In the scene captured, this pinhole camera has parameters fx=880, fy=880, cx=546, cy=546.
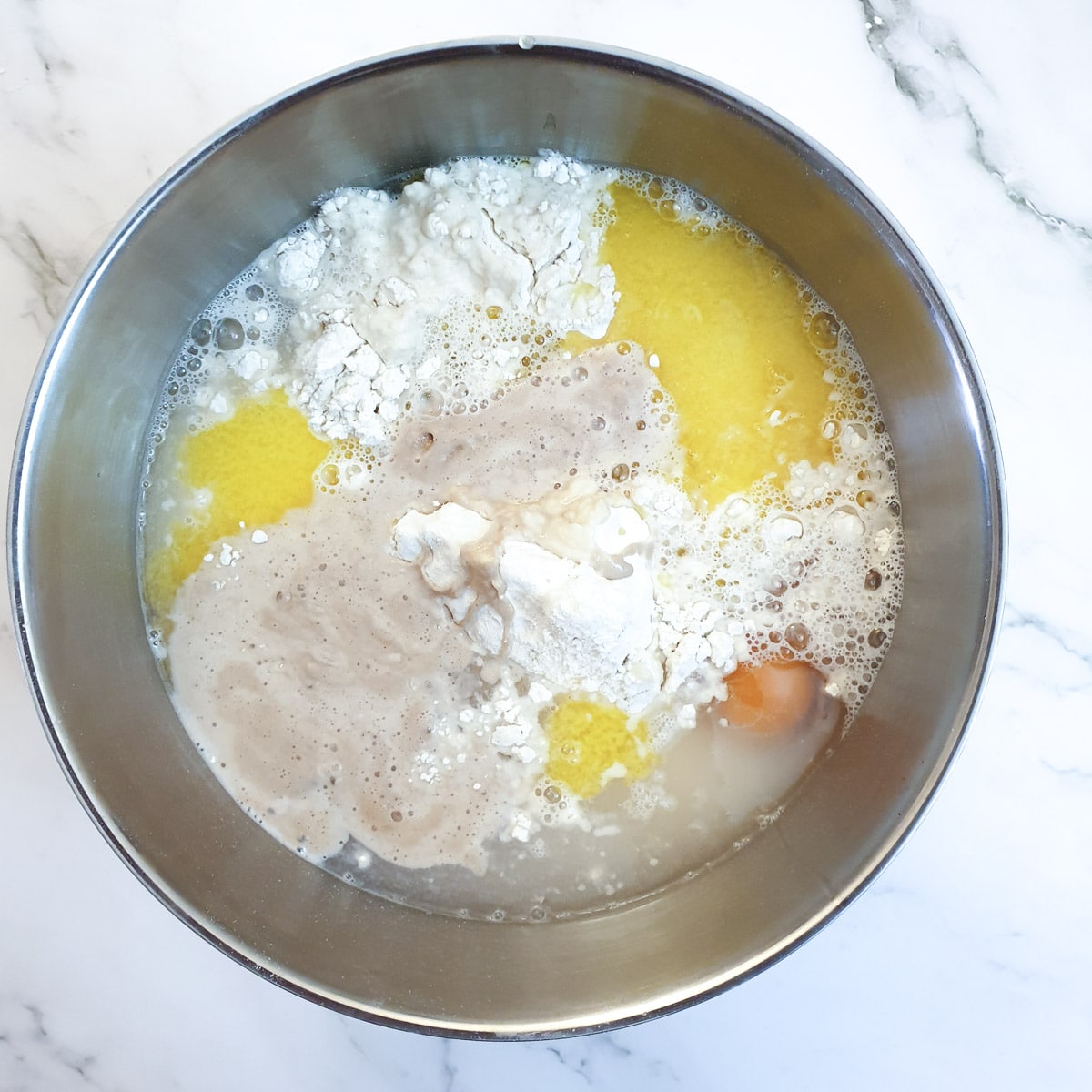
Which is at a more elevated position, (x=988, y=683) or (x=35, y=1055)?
(x=988, y=683)

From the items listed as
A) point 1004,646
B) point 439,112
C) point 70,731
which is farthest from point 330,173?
point 1004,646

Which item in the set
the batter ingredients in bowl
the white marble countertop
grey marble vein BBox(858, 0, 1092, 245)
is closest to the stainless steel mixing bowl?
the batter ingredients in bowl

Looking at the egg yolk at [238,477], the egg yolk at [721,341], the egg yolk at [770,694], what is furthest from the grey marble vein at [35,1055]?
the egg yolk at [721,341]

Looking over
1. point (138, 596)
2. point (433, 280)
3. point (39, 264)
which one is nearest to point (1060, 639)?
point (433, 280)

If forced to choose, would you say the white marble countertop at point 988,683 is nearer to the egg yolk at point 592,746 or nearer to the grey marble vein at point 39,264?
the grey marble vein at point 39,264

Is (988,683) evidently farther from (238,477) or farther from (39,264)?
(39,264)

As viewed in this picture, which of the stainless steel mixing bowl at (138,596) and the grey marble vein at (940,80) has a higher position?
the grey marble vein at (940,80)
